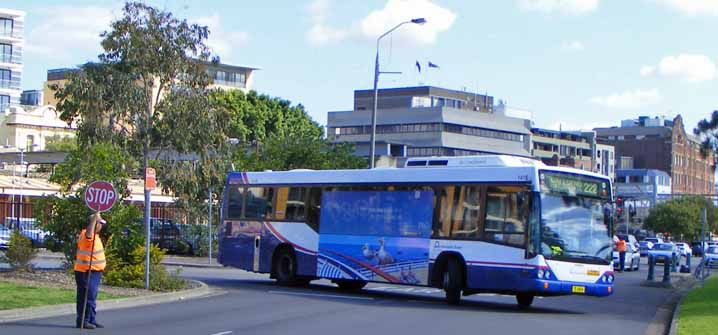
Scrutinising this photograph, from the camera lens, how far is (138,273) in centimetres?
2491

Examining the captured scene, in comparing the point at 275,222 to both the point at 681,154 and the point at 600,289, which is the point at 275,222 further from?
the point at 681,154

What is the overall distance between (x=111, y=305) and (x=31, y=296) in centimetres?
152

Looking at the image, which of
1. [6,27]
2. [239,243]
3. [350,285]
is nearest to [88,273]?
[239,243]

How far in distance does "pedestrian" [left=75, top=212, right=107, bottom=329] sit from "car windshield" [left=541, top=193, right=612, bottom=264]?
936 centimetres

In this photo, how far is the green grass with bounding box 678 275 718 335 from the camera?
59.4ft

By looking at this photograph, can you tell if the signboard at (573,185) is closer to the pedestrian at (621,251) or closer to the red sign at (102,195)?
the red sign at (102,195)

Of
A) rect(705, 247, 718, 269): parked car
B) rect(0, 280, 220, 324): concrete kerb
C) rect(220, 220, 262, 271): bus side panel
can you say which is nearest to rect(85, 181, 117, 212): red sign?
rect(0, 280, 220, 324): concrete kerb

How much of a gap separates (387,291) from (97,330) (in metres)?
13.2

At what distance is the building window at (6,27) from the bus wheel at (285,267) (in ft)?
277

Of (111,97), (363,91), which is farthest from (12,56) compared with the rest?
(111,97)

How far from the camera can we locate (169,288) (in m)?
25.0

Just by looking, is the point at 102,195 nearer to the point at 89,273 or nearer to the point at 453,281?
the point at 89,273

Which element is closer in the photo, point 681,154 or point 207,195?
point 207,195

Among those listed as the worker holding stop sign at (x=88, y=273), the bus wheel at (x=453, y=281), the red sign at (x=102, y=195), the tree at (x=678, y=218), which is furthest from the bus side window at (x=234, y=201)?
the tree at (x=678, y=218)
